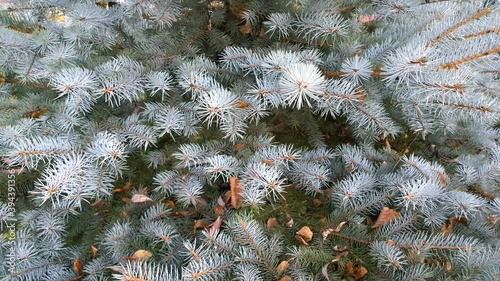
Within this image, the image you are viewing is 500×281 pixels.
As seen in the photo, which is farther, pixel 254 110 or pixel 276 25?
pixel 276 25

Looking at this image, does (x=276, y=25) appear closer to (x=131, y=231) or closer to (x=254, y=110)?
(x=254, y=110)

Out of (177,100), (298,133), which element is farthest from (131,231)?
(298,133)

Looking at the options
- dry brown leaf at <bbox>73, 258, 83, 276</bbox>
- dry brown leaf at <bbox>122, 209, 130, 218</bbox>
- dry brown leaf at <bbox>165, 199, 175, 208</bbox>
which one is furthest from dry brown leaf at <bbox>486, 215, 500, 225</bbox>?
dry brown leaf at <bbox>73, 258, 83, 276</bbox>

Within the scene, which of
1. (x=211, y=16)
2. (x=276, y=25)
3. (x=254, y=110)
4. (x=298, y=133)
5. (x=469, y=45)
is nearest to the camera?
(x=469, y=45)

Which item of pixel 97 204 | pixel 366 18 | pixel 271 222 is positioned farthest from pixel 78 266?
pixel 366 18

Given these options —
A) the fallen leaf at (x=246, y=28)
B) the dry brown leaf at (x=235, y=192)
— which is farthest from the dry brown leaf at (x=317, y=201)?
the fallen leaf at (x=246, y=28)

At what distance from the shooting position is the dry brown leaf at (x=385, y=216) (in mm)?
1088

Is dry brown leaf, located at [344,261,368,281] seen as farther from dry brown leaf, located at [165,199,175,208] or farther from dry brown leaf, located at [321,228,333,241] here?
dry brown leaf, located at [165,199,175,208]

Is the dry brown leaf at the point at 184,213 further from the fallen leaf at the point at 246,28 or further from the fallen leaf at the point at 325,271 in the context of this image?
the fallen leaf at the point at 246,28

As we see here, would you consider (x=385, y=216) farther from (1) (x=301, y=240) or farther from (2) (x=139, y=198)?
(2) (x=139, y=198)

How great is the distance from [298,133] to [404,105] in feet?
1.66

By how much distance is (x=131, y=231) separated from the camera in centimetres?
116

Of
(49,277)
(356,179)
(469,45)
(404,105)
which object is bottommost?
(49,277)

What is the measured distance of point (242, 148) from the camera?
4.13ft
